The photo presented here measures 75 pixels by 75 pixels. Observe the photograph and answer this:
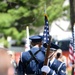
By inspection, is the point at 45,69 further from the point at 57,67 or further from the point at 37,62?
the point at 57,67

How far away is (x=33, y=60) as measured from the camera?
22.5 feet

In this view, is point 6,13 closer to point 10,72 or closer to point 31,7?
point 31,7

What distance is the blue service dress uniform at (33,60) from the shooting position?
270 inches

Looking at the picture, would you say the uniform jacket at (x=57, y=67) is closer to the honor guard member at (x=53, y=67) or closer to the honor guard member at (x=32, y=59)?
the honor guard member at (x=53, y=67)

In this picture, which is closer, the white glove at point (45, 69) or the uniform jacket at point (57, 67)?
the white glove at point (45, 69)

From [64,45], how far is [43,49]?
26.8m

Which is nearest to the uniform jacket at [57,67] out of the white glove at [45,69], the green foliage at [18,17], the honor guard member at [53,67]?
the honor guard member at [53,67]

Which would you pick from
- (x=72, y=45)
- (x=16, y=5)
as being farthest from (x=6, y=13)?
(x=72, y=45)

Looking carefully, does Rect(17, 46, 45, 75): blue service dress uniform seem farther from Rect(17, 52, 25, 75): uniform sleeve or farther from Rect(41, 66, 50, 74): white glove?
Rect(41, 66, 50, 74): white glove

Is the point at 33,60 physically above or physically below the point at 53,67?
above

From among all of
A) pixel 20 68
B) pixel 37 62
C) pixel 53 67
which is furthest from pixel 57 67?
pixel 20 68

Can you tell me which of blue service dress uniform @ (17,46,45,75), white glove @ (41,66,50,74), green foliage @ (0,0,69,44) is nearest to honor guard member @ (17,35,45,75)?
blue service dress uniform @ (17,46,45,75)

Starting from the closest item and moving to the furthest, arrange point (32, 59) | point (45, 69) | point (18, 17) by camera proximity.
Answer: point (45, 69)
point (32, 59)
point (18, 17)

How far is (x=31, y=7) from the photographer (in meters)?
27.1
